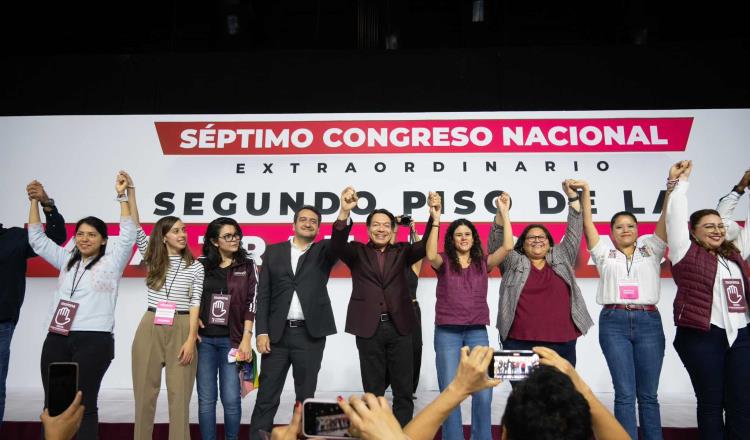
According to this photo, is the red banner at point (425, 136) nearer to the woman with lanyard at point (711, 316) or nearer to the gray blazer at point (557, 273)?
the gray blazer at point (557, 273)

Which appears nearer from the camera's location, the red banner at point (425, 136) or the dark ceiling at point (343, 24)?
the red banner at point (425, 136)

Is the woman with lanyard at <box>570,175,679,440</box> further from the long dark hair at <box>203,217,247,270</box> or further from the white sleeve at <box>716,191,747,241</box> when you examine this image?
the long dark hair at <box>203,217,247,270</box>

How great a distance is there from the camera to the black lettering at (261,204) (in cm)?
436

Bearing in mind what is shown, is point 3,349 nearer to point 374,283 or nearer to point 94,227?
point 94,227

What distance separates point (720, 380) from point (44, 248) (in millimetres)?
3224

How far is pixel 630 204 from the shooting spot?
13.9ft

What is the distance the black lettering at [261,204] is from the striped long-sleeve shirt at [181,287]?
1.59 metres

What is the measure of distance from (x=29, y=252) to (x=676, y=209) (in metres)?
3.21

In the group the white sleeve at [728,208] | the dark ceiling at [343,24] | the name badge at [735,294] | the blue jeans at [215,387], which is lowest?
the blue jeans at [215,387]

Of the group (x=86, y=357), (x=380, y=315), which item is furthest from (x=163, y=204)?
(x=380, y=315)

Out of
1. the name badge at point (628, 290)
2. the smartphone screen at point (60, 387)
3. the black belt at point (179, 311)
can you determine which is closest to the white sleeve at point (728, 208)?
the name badge at point (628, 290)

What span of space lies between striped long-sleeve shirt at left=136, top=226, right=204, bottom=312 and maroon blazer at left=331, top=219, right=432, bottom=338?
2.27ft

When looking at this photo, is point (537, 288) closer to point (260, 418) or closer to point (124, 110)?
point (260, 418)

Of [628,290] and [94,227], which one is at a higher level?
[94,227]
